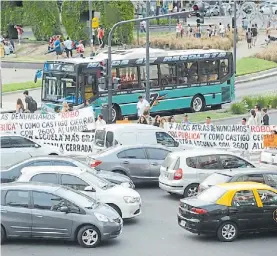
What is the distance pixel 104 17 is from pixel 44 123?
31.6m

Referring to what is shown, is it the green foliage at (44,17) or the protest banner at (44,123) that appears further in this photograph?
the green foliage at (44,17)

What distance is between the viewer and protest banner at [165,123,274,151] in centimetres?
2938

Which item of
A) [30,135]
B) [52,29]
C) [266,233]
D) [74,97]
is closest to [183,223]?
[266,233]

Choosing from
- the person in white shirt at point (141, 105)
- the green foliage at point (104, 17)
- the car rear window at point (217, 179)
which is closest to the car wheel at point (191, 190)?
the car rear window at point (217, 179)

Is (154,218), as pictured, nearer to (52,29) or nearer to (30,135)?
(30,135)

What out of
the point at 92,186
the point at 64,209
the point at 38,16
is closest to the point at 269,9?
the point at 38,16

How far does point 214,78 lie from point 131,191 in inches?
825

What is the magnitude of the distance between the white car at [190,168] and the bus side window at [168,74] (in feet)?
51.0

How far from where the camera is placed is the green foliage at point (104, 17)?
61562 mm

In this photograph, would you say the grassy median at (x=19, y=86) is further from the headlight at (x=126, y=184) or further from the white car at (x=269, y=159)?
the headlight at (x=126, y=184)

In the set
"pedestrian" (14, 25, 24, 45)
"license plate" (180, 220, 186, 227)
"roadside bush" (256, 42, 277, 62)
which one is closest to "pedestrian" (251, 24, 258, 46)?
"roadside bush" (256, 42, 277, 62)

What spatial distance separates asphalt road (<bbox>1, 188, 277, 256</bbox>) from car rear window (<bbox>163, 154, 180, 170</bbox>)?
265cm

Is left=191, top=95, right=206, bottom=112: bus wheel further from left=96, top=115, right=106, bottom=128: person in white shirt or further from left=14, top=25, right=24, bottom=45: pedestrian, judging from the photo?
left=14, top=25, right=24, bottom=45: pedestrian

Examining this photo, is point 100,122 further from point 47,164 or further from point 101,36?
point 101,36
